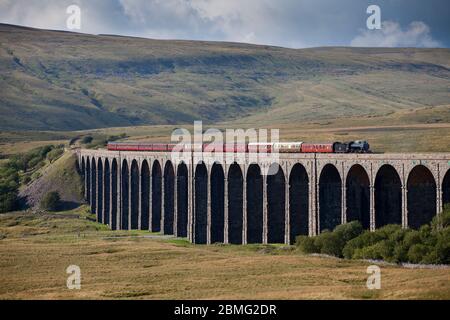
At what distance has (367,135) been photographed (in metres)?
125

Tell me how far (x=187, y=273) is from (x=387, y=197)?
54.0 ft

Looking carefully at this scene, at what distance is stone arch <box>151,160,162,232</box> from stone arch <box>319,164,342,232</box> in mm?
26155

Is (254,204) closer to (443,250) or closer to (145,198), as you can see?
(145,198)

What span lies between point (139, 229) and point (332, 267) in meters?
41.0

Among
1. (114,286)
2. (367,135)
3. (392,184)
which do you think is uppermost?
(367,135)

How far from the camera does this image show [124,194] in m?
97.8

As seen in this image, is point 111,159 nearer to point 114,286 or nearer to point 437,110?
point 114,286

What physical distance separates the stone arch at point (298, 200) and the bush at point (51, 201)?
1828 inches

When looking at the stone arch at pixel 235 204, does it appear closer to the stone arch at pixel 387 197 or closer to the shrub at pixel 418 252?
the stone arch at pixel 387 197

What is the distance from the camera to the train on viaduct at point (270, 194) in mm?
57781

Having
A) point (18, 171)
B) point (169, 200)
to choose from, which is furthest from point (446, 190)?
point (18, 171)

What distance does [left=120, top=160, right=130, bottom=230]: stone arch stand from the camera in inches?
3770

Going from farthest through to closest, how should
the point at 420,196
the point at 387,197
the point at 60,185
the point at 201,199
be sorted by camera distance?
the point at 60,185 → the point at 201,199 → the point at 387,197 → the point at 420,196
